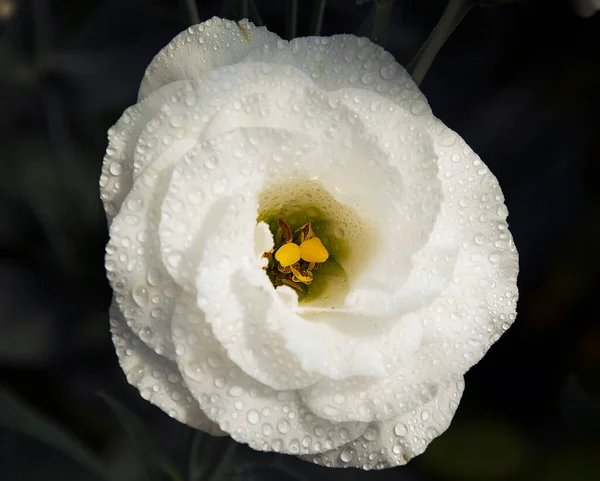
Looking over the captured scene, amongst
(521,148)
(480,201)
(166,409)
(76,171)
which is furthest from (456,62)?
(166,409)

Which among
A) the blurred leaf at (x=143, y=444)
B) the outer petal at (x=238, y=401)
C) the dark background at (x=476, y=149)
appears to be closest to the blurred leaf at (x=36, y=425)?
the blurred leaf at (x=143, y=444)

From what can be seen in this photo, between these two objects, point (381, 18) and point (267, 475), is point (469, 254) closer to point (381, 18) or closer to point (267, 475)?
point (381, 18)

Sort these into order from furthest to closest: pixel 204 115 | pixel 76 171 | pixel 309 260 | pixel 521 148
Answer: pixel 521 148 < pixel 76 171 < pixel 309 260 < pixel 204 115

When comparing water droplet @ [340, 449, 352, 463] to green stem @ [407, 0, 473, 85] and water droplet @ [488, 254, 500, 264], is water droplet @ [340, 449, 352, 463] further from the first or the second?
green stem @ [407, 0, 473, 85]

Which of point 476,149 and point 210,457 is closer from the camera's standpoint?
point 210,457

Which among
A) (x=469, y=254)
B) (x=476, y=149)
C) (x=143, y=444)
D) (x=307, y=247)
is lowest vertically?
(x=143, y=444)

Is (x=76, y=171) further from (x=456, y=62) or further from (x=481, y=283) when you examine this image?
(x=481, y=283)

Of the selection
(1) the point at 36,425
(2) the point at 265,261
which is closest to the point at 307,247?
(2) the point at 265,261

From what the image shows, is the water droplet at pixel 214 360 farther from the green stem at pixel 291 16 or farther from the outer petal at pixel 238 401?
the green stem at pixel 291 16
